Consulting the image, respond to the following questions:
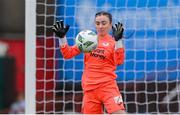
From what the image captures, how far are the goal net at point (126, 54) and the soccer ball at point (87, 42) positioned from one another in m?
1.07

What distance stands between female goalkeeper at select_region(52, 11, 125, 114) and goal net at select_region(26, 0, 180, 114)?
0.95 metres

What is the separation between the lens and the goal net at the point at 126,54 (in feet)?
25.9

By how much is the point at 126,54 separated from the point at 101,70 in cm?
148

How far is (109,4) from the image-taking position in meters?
7.93

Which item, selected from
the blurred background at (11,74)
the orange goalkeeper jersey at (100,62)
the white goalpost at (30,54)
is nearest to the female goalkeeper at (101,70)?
the orange goalkeeper jersey at (100,62)

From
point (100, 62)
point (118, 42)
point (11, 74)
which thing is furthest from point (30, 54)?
point (11, 74)

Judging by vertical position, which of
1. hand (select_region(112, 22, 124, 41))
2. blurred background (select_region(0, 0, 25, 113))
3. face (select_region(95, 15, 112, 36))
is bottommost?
blurred background (select_region(0, 0, 25, 113))

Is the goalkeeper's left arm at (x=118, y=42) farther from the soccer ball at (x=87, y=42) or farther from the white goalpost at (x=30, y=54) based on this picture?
the white goalpost at (x=30, y=54)

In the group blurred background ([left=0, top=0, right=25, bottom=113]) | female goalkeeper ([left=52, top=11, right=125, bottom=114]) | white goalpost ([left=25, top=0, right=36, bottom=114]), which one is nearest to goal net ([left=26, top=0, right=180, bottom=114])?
white goalpost ([left=25, top=0, right=36, bottom=114])

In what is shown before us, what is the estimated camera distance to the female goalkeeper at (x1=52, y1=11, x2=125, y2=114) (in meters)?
6.69

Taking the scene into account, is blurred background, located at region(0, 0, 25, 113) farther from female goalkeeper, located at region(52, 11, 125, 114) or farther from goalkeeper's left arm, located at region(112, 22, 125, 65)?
goalkeeper's left arm, located at region(112, 22, 125, 65)

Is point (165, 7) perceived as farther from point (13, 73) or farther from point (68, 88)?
point (13, 73)

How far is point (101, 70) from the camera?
22.1 feet

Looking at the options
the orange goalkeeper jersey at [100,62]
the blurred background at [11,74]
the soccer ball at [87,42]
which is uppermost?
the soccer ball at [87,42]
